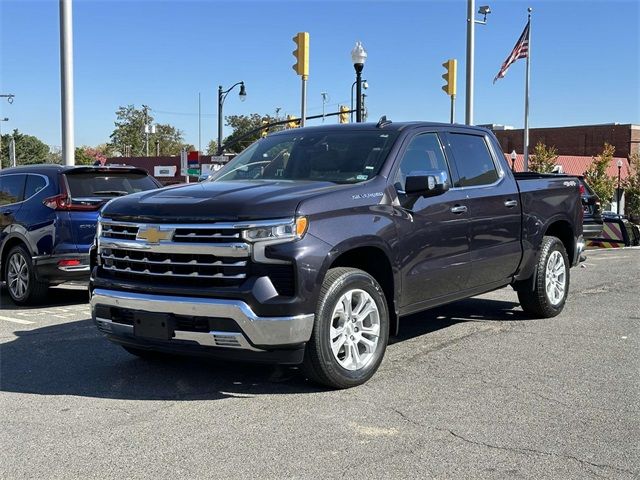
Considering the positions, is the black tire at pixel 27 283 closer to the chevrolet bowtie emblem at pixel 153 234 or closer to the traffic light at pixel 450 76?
the chevrolet bowtie emblem at pixel 153 234

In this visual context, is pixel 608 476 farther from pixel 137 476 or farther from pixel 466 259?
pixel 466 259

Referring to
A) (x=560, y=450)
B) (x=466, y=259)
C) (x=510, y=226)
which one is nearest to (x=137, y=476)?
(x=560, y=450)

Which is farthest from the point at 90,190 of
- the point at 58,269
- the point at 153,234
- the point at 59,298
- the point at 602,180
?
the point at 602,180

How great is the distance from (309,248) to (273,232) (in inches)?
10.4

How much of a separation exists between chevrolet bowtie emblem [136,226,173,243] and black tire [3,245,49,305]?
4.22 m

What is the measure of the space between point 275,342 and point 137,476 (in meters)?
1.27

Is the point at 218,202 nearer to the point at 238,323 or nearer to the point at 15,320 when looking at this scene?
the point at 238,323

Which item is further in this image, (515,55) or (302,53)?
(515,55)

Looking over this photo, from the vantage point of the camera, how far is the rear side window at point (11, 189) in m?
8.83

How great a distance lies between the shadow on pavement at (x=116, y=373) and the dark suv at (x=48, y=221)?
1.62m

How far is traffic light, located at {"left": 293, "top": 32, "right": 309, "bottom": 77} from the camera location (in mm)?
16252

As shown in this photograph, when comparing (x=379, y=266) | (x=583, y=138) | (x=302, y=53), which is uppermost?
(x=583, y=138)

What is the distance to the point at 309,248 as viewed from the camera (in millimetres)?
4496

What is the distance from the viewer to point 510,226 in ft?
22.0
